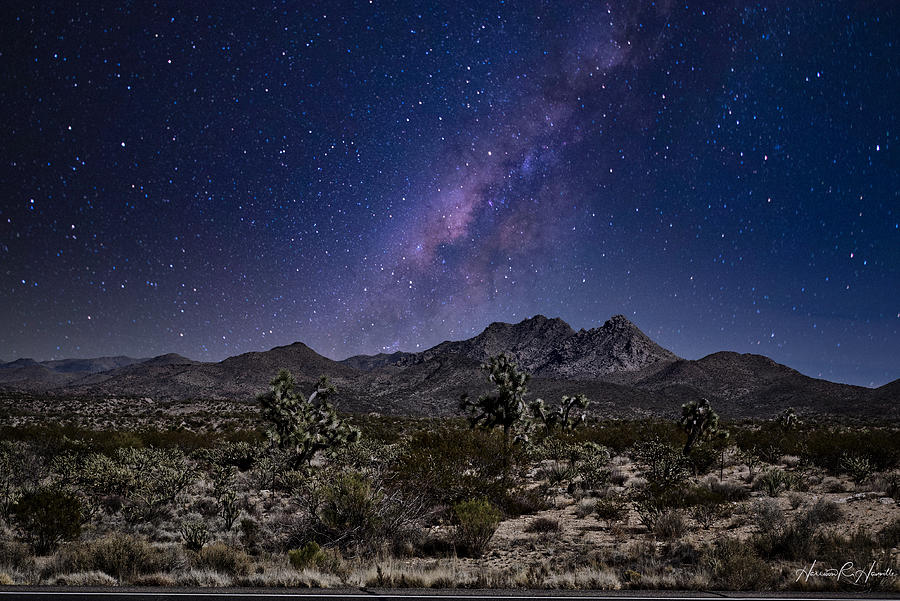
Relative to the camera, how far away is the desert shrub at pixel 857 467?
54.7 feet

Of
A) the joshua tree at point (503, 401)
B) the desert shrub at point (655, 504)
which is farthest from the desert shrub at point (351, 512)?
the joshua tree at point (503, 401)

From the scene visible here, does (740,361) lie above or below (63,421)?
above

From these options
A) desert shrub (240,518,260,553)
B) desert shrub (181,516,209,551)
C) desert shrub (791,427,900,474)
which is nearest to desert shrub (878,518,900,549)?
desert shrub (791,427,900,474)

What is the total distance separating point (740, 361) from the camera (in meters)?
160

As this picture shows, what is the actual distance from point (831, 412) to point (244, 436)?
120m

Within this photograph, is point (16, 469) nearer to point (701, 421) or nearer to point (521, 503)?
point (521, 503)

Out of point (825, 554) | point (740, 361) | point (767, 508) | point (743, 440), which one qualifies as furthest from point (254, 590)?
point (740, 361)

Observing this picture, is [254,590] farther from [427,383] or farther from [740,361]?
[740,361]

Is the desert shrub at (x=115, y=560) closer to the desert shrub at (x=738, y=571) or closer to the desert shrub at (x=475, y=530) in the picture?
the desert shrub at (x=475, y=530)

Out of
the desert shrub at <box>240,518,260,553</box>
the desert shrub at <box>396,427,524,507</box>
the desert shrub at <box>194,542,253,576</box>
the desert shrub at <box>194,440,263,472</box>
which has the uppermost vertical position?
the desert shrub at <box>396,427,524,507</box>

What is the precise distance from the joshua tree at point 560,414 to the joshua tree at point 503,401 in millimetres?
12531

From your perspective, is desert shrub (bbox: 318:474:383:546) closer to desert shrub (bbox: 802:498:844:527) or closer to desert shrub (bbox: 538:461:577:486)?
desert shrub (bbox: 538:461:577:486)

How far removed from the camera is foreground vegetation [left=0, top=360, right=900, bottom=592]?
→ 826 cm

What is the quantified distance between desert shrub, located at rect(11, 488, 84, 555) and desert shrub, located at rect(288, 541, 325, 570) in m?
6.25
